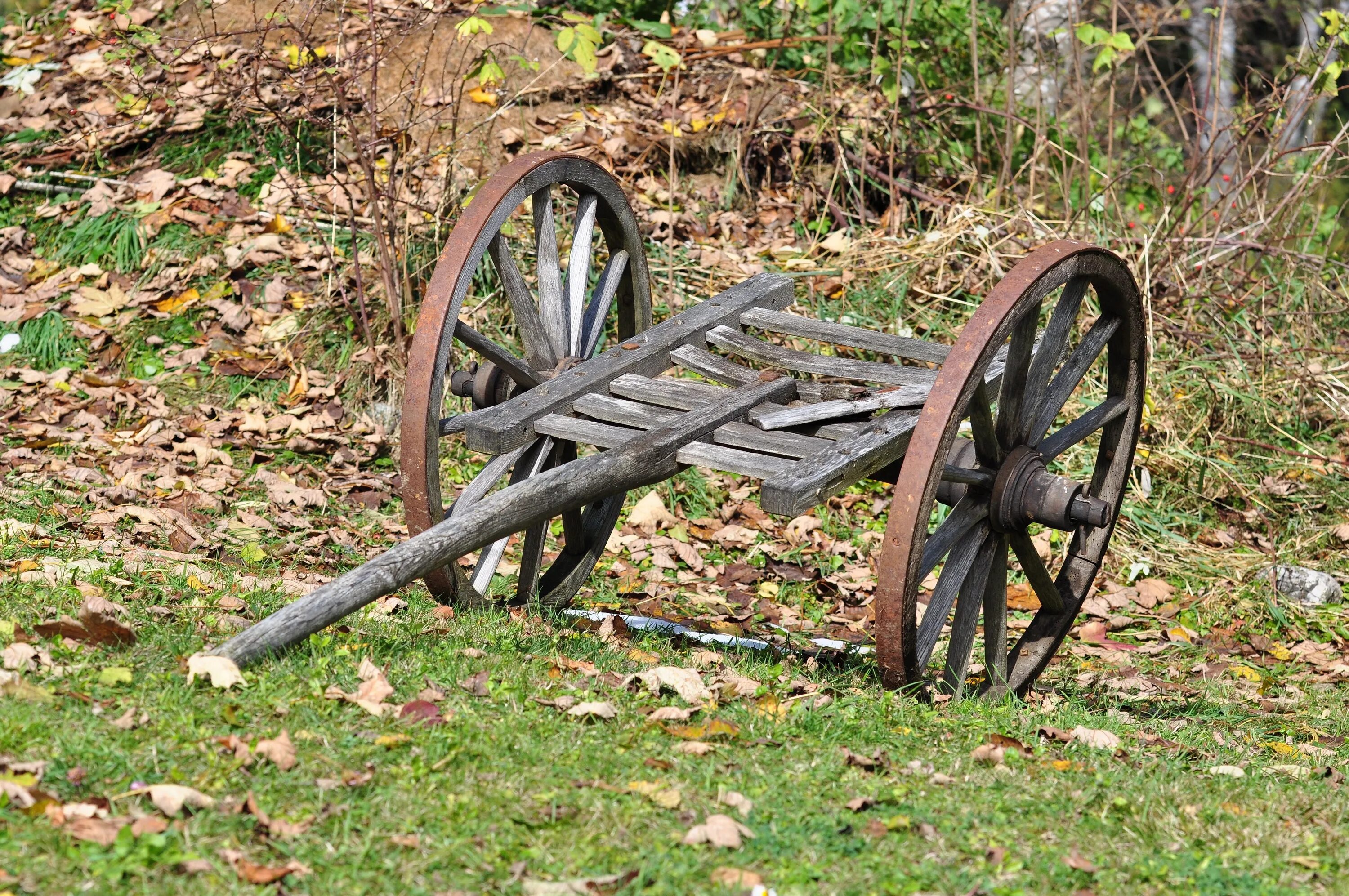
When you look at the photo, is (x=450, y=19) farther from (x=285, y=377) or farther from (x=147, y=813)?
(x=147, y=813)

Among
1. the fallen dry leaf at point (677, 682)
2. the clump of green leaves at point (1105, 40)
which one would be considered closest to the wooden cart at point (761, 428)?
the fallen dry leaf at point (677, 682)

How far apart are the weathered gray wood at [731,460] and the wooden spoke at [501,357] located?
718 millimetres

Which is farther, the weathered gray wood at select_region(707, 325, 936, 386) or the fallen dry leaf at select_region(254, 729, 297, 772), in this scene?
the weathered gray wood at select_region(707, 325, 936, 386)

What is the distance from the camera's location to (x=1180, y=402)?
255 inches

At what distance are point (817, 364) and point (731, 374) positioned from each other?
10.3 inches

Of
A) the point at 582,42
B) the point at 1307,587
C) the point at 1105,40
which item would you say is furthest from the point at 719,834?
the point at 1105,40

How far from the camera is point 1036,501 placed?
3.87 m

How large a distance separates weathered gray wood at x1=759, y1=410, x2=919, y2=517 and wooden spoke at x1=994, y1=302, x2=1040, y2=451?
9.7 inches

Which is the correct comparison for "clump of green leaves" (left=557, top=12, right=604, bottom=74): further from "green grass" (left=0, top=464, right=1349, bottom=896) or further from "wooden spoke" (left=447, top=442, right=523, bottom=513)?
"green grass" (left=0, top=464, right=1349, bottom=896)

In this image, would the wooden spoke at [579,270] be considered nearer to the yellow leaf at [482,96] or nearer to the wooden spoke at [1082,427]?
the wooden spoke at [1082,427]

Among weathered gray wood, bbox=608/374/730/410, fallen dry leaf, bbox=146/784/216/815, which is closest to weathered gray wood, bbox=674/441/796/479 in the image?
weathered gray wood, bbox=608/374/730/410

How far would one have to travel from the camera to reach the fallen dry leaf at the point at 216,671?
122 inches

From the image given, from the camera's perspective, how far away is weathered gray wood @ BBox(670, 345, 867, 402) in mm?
4109

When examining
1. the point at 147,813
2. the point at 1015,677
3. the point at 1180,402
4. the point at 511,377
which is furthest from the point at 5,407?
the point at 1180,402
